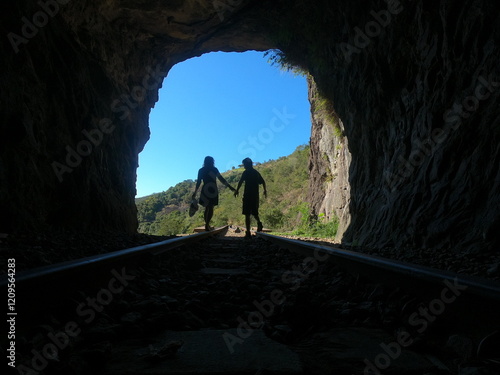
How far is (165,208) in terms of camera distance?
88.5m

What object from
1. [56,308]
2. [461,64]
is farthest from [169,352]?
[461,64]

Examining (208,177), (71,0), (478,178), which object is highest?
(71,0)

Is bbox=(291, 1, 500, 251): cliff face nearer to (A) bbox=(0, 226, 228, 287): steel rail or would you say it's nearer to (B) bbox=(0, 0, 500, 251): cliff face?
(B) bbox=(0, 0, 500, 251): cliff face

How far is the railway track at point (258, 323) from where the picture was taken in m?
1.17

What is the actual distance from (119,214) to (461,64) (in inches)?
291

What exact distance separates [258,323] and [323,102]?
1024 cm

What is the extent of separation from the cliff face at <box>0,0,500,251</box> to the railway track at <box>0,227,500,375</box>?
7.83 feet

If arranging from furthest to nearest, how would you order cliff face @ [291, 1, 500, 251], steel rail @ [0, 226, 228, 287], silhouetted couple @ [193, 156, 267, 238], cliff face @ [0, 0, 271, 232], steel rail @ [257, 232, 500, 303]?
silhouetted couple @ [193, 156, 267, 238], cliff face @ [0, 0, 271, 232], cliff face @ [291, 1, 500, 251], steel rail @ [0, 226, 228, 287], steel rail @ [257, 232, 500, 303]

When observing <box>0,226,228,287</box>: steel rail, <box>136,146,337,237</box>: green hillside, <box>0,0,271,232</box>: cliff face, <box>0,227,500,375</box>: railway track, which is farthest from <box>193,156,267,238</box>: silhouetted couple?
<box>0,227,500,375</box>: railway track

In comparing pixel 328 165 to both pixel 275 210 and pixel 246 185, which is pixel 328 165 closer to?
pixel 246 185

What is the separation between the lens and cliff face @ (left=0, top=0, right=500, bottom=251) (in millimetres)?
4234

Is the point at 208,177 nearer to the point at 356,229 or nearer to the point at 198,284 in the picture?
the point at 356,229

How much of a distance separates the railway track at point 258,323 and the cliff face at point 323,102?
7.83 ft

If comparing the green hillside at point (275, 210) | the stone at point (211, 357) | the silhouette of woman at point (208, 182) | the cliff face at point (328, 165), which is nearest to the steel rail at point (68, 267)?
the stone at point (211, 357)
